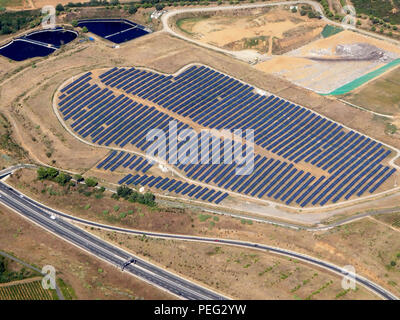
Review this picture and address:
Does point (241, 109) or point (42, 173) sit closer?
point (42, 173)

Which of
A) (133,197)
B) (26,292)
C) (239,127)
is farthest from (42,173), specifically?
(239,127)
